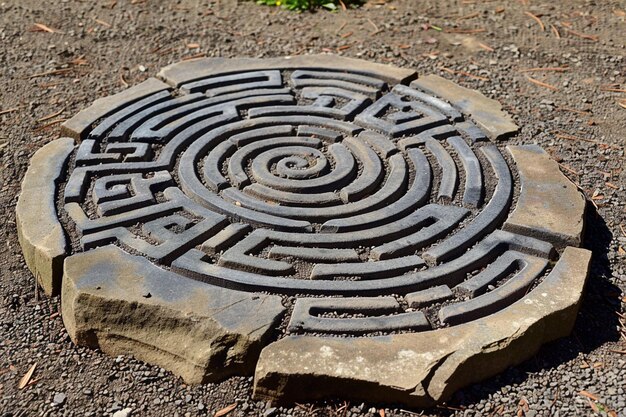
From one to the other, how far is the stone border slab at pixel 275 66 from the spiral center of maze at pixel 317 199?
0.10 meters

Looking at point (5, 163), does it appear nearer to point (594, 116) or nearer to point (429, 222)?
point (429, 222)

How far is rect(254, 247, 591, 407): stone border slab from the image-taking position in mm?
2834

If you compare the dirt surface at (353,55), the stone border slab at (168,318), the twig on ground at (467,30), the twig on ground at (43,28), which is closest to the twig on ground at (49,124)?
the dirt surface at (353,55)

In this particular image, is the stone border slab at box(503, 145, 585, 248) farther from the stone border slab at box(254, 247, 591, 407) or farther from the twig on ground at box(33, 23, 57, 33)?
the twig on ground at box(33, 23, 57, 33)

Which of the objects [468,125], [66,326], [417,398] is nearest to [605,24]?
[468,125]

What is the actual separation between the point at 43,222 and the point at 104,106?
4.14ft

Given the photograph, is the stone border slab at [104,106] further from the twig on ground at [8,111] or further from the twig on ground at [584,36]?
the twig on ground at [584,36]

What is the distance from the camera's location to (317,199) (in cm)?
373

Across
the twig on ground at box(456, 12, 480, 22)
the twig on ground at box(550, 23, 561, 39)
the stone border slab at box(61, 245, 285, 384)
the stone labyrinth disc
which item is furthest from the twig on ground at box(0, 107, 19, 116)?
the twig on ground at box(550, 23, 561, 39)

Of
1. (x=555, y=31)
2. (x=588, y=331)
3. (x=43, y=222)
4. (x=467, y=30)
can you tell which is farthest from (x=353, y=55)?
(x=588, y=331)

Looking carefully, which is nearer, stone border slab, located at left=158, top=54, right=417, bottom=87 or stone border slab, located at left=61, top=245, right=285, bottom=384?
stone border slab, located at left=61, top=245, right=285, bottom=384

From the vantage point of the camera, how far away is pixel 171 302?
10.1 feet

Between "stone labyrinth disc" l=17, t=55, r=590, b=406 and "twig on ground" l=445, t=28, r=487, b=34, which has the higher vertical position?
"twig on ground" l=445, t=28, r=487, b=34

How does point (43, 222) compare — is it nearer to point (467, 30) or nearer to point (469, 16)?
point (467, 30)
